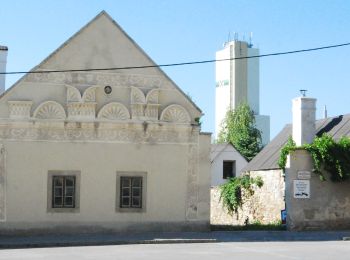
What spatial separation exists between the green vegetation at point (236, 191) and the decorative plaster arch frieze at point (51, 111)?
A: 11499 mm

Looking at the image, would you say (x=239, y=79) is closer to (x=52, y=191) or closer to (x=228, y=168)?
(x=228, y=168)

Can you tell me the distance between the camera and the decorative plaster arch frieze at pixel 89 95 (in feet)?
76.0

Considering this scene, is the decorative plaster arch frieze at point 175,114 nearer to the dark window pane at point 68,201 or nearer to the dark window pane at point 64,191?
the dark window pane at point 64,191

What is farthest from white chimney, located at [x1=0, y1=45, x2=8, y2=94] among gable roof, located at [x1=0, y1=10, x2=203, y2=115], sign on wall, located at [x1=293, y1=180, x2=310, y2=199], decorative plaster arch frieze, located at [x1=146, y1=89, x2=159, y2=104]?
sign on wall, located at [x1=293, y1=180, x2=310, y2=199]

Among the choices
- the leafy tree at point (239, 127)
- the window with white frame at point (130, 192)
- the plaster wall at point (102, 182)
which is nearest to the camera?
the plaster wall at point (102, 182)

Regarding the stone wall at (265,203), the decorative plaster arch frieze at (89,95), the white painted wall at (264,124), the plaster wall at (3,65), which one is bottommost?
the stone wall at (265,203)

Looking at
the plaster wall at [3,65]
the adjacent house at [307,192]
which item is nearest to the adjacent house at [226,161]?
the adjacent house at [307,192]

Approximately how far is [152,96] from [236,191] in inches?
401

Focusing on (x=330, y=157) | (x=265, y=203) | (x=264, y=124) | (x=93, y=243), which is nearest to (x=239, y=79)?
(x=264, y=124)

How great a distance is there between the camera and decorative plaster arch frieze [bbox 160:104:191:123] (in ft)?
78.5

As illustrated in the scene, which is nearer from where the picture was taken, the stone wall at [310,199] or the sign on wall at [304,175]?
the stone wall at [310,199]

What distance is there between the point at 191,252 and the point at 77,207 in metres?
6.95

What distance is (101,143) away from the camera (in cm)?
2320

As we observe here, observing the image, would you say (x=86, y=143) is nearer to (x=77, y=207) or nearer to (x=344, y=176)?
(x=77, y=207)
